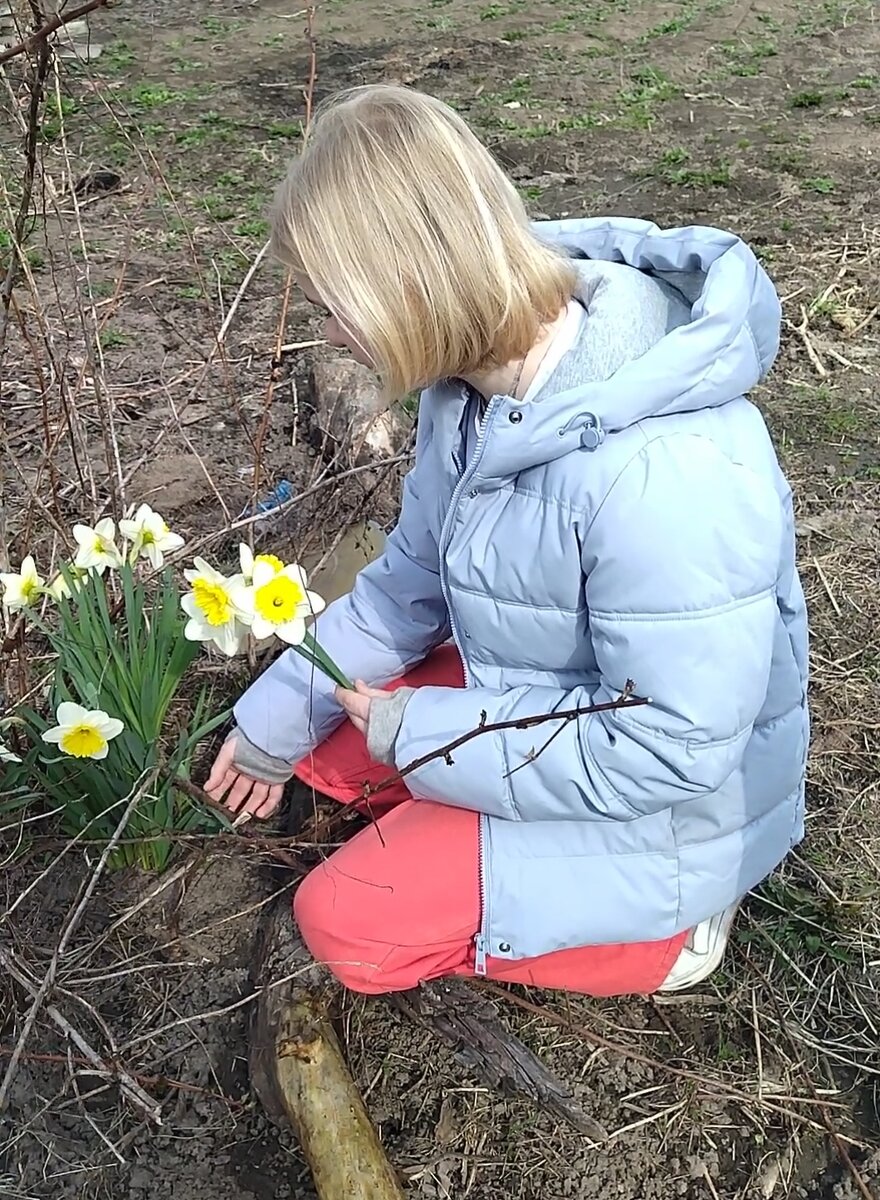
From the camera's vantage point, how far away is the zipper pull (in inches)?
63.3

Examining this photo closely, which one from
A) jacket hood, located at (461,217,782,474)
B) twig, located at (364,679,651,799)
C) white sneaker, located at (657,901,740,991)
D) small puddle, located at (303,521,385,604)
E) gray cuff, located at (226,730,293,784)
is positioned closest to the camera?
twig, located at (364,679,651,799)

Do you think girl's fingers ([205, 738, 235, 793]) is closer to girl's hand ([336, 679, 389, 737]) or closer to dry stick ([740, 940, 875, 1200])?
girl's hand ([336, 679, 389, 737])

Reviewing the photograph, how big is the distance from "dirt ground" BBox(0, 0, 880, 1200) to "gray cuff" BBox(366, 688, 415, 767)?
367 mm

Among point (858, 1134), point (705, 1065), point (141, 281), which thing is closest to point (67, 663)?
point (705, 1065)

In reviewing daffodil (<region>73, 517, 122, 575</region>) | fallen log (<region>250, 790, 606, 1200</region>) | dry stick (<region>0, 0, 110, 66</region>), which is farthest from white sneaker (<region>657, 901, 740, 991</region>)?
dry stick (<region>0, 0, 110, 66</region>)

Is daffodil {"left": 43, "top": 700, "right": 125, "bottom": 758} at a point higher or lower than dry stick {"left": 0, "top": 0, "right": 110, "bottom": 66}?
lower

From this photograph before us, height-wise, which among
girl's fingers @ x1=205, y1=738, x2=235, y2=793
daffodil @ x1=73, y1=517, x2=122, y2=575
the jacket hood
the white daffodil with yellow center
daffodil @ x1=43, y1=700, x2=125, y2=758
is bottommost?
girl's fingers @ x1=205, y1=738, x2=235, y2=793

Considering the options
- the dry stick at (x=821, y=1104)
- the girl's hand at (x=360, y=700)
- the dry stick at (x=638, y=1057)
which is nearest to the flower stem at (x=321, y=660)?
the girl's hand at (x=360, y=700)

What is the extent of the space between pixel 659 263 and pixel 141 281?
2.77 meters

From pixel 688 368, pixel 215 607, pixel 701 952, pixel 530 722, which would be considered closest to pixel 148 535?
pixel 215 607

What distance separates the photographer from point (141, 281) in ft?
12.8

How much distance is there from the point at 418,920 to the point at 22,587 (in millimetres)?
744

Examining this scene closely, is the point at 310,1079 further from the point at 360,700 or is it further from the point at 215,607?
the point at 215,607

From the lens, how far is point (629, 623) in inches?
54.1
